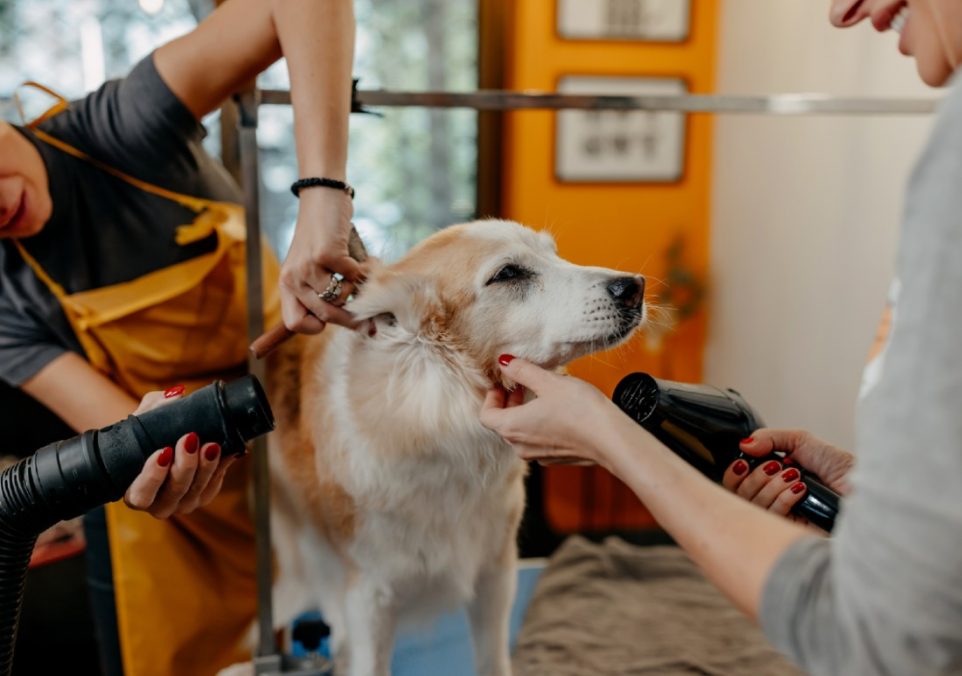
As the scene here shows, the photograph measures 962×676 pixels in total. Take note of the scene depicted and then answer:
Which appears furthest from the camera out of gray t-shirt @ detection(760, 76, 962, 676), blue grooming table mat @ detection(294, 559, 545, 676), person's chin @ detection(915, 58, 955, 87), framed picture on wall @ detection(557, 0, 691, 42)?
framed picture on wall @ detection(557, 0, 691, 42)

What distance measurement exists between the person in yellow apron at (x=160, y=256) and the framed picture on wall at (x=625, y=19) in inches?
62.4

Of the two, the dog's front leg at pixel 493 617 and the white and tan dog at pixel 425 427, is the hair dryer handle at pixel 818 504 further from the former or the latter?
the dog's front leg at pixel 493 617

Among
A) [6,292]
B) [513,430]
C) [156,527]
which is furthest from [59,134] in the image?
[513,430]

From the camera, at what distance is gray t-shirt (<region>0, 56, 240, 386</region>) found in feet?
3.34

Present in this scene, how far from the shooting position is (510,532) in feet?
3.76

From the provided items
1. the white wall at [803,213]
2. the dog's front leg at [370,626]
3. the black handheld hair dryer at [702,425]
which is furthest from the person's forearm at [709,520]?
the white wall at [803,213]

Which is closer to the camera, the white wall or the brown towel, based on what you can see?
the brown towel

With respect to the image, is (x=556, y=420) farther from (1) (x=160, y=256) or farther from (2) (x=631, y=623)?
(2) (x=631, y=623)

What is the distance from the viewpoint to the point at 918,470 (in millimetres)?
397

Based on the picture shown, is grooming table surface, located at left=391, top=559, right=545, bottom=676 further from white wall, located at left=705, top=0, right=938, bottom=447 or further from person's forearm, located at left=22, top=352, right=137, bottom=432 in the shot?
white wall, located at left=705, top=0, right=938, bottom=447

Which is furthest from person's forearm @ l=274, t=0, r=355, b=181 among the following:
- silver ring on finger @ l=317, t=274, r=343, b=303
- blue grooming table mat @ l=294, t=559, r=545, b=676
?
blue grooming table mat @ l=294, t=559, r=545, b=676

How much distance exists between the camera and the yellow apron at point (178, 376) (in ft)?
3.46

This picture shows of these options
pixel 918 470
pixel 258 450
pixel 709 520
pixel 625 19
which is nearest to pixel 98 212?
pixel 258 450

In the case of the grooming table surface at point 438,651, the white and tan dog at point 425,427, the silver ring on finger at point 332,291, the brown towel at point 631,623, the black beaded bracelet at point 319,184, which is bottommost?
the brown towel at point 631,623
